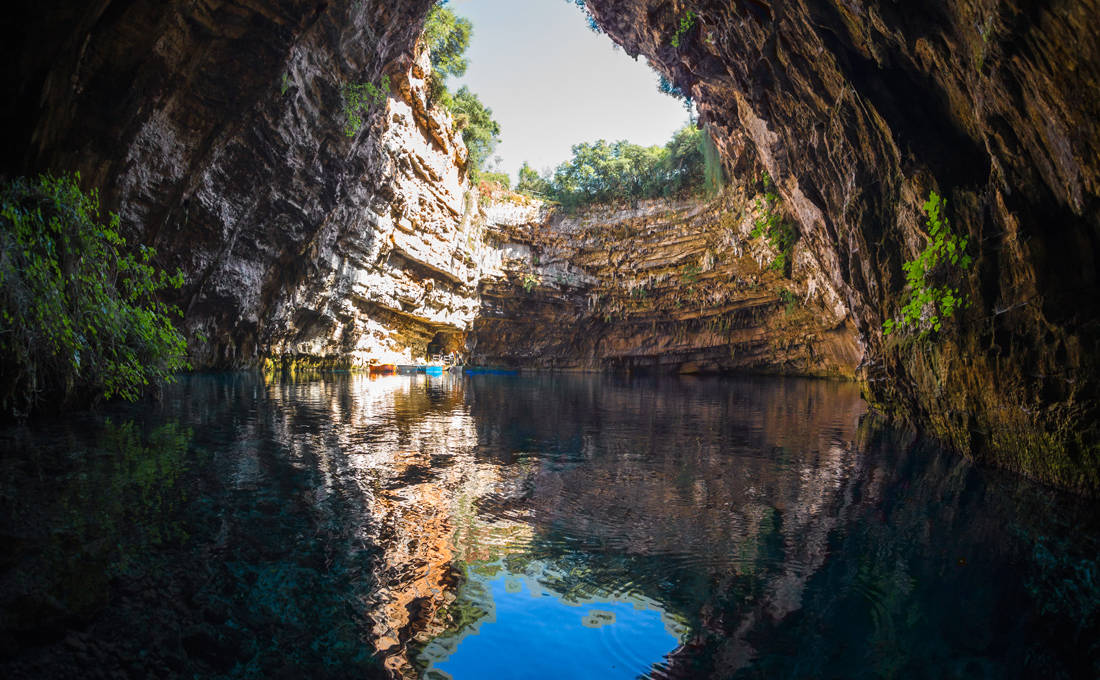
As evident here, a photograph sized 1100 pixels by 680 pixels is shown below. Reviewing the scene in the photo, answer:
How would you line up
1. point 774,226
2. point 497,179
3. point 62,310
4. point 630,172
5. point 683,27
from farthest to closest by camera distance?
1. point 497,179
2. point 630,172
3. point 774,226
4. point 683,27
5. point 62,310

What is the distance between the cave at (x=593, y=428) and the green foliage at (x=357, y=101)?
9 cm

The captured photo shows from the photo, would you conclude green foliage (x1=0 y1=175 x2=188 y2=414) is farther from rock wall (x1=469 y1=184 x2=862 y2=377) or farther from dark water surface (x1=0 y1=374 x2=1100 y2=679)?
rock wall (x1=469 y1=184 x2=862 y2=377)

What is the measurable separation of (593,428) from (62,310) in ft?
22.2

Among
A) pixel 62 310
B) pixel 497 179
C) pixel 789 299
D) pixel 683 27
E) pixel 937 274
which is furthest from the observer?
pixel 497 179

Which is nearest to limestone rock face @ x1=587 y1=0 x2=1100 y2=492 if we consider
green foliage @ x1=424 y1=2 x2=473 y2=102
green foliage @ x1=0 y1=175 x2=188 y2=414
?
green foliage @ x1=0 y1=175 x2=188 y2=414

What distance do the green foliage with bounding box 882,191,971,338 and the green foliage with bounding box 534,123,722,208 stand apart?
2114 cm

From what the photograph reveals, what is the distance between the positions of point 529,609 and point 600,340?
32731 mm

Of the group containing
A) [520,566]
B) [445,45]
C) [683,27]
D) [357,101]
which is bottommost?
[520,566]

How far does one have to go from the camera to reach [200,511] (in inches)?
132

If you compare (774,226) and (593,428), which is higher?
(774,226)

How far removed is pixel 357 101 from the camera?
49.7ft

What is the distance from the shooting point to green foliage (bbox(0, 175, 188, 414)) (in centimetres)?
531

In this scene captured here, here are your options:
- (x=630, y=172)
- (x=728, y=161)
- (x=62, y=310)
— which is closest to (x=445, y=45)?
(x=630, y=172)

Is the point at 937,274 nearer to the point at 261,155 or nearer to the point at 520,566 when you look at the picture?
the point at 520,566
